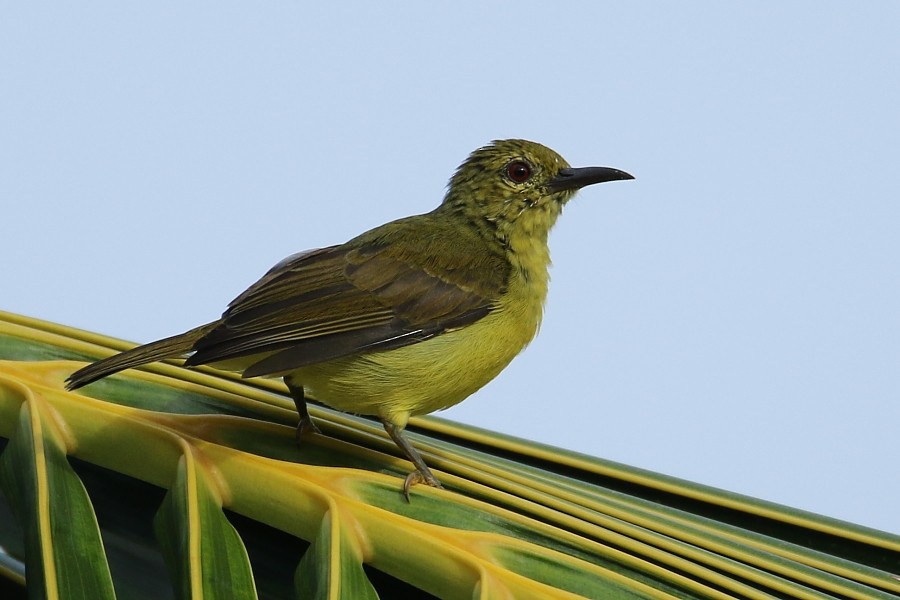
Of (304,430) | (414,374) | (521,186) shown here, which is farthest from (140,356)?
(521,186)

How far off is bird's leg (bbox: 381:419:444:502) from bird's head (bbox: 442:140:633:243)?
1202 millimetres

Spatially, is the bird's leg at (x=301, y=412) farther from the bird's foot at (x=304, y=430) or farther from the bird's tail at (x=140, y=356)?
the bird's tail at (x=140, y=356)

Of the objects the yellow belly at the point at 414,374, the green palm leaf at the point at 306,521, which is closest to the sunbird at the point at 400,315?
the yellow belly at the point at 414,374

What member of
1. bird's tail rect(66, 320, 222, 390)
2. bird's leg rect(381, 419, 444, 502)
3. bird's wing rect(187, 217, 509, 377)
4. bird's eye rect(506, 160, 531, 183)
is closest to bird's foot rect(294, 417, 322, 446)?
bird's wing rect(187, 217, 509, 377)

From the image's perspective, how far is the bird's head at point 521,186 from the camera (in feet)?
14.5

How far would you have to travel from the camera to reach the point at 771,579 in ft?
7.41

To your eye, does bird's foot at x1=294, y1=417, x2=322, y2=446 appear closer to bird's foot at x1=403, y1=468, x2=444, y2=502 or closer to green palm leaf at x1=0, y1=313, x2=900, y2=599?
green palm leaf at x1=0, y1=313, x2=900, y2=599

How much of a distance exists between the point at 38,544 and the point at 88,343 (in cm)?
94

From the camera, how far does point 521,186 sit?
4484 mm

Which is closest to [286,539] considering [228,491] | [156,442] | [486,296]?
[228,491]

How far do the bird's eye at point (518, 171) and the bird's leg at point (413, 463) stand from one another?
1.42 meters

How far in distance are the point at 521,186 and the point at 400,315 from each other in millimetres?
1038

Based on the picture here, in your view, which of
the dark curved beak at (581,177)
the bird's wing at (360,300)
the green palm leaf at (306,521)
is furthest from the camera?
the dark curved beak at (581,177)

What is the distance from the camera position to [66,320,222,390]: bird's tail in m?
2.54
